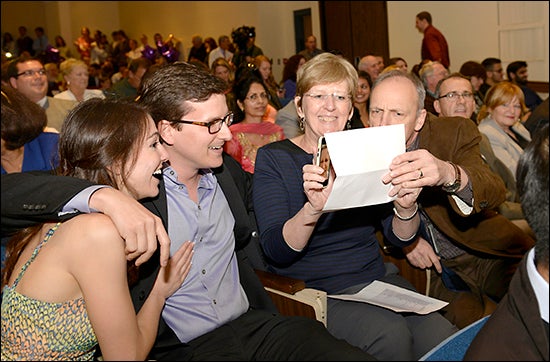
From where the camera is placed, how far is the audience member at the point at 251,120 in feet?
13.0

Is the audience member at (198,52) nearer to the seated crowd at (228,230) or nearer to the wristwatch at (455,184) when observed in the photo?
the seated crowd at (228,230)

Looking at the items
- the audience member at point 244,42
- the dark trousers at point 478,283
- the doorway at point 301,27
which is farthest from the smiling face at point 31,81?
the doorway at point 301,27

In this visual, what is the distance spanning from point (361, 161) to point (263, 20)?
12.4m

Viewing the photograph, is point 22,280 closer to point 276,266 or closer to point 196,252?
point 196,252

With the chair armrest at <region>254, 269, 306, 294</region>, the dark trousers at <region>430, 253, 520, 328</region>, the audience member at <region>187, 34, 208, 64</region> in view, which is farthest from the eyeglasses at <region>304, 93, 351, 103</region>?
the audience member at <region>187, 34, 208, 64</region>

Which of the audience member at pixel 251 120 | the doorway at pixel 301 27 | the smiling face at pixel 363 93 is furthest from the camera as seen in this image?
the doorway at pixel 301 27

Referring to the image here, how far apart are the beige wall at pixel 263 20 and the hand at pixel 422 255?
23.7 ft

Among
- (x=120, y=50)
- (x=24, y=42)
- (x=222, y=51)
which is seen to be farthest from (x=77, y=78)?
(x=24, y=42)

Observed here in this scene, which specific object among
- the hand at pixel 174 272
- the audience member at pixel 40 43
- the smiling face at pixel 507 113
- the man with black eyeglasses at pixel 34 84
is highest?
the audience member at pixel 40 43

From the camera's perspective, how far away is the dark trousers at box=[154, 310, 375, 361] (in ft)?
5.55

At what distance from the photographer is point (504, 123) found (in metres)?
4.28

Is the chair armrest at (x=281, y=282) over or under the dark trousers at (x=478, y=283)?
over

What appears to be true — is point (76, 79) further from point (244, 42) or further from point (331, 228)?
point (244, 42)

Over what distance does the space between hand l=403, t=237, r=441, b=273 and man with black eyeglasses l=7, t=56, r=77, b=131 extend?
8.69 ft
